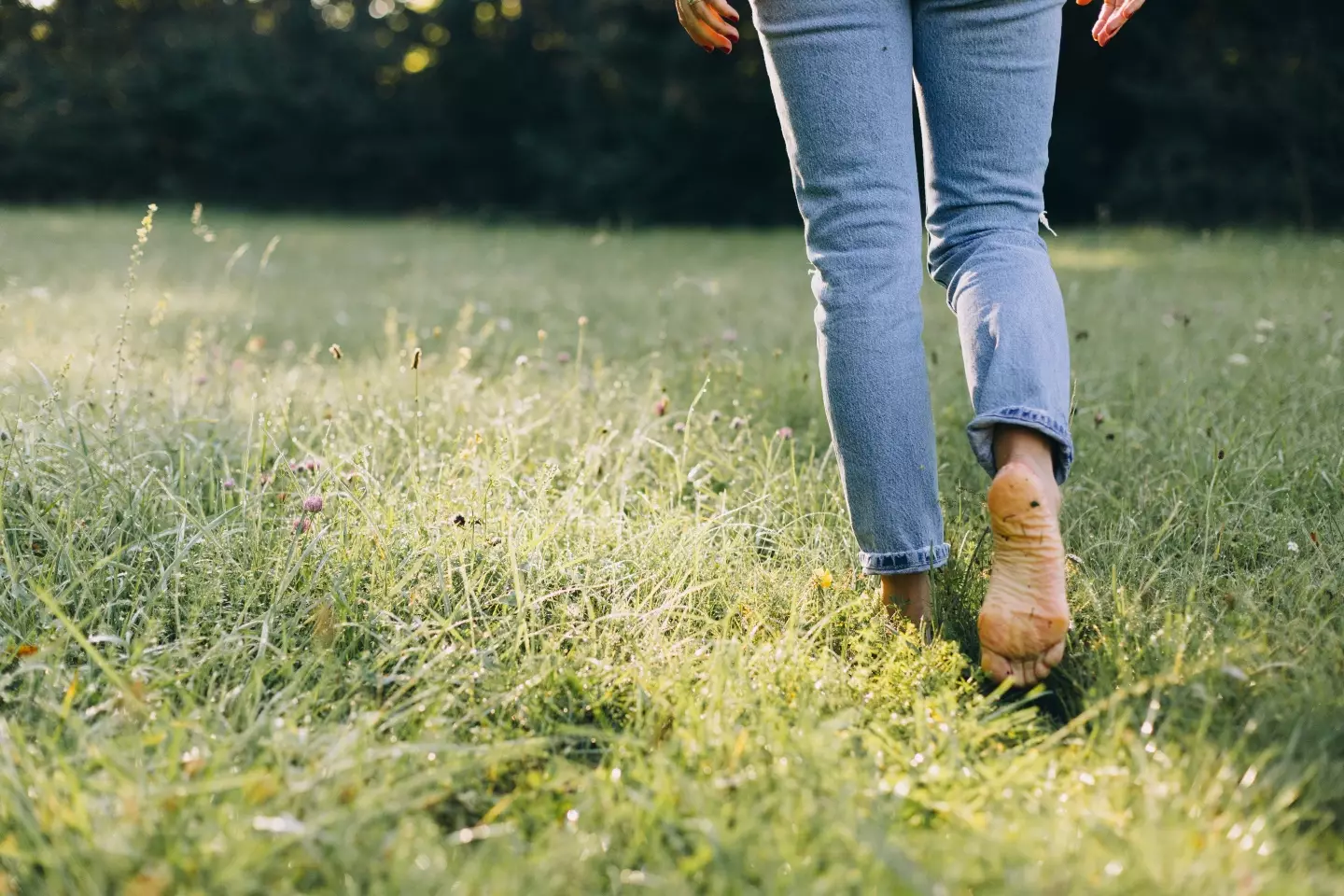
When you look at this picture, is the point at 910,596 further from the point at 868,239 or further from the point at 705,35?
the point at 705,35

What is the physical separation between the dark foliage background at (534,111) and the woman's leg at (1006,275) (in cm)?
986

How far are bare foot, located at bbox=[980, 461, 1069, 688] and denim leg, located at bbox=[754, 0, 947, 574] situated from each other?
155 mm

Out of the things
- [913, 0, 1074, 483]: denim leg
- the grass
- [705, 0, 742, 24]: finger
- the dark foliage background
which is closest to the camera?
the grass

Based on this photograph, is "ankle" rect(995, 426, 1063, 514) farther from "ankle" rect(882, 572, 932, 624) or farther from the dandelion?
the dandelion

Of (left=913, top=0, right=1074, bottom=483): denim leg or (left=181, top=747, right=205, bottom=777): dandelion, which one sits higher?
(left=913, top=0, right=1074, bottom=483): denim leg

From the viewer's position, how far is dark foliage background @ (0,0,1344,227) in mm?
11016

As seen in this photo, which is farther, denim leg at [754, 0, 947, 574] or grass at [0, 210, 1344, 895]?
denim leg at [754, 0, 947, 574]

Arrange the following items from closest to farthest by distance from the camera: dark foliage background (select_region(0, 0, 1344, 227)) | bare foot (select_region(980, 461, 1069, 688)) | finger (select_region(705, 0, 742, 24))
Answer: bare foot (select_region(980, 461, 1069, 688)), finger (select_region(705, 0, 742, 24)), dark foliage background (select_region(0, 0, 1344, 227))

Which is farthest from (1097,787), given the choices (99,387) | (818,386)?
(99,387)

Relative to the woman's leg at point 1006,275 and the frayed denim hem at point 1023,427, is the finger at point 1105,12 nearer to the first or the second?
the woman's leg at point 1006,275

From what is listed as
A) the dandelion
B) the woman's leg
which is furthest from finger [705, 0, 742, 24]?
the dandelion

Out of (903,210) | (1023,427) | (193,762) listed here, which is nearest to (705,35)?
(903,210)

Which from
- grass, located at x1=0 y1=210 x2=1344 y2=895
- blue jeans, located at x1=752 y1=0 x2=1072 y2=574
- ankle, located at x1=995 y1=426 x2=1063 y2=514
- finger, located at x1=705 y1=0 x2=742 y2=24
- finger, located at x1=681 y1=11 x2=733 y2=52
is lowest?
grass, located at x1=0 y1=210 x2=1344 y2=895

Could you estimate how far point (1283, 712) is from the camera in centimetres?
122
